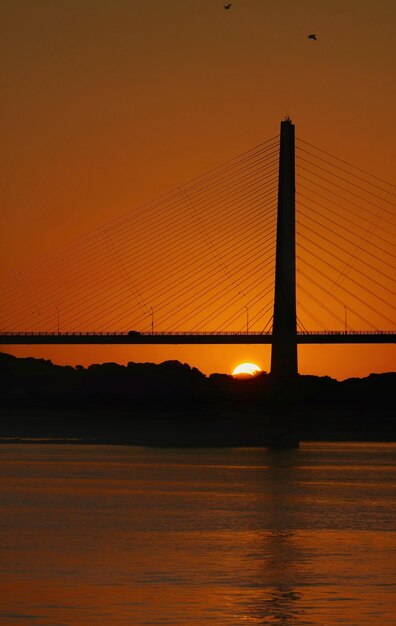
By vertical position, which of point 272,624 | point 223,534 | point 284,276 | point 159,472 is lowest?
point 272,624

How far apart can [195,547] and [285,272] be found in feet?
131

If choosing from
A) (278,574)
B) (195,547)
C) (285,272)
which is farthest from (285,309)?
(278,574)

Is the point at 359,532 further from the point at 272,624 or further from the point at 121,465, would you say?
the point at 121,465

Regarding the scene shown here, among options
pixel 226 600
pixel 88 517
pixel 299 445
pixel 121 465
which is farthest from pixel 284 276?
pixel 226 600

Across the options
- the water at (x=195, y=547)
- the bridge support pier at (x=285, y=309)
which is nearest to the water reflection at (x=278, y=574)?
the water at (x=195, y=547)

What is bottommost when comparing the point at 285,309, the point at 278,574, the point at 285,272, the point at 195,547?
the point at 278,574

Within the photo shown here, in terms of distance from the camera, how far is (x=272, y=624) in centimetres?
1402

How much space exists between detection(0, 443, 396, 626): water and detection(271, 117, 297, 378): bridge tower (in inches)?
826

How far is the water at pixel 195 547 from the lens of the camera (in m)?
14.9

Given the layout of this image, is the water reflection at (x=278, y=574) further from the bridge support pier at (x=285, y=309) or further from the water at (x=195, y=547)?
the bridge support pier at (x=285, y=309)

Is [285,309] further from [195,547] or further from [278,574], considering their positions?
[278,574]

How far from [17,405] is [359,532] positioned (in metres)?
80.0

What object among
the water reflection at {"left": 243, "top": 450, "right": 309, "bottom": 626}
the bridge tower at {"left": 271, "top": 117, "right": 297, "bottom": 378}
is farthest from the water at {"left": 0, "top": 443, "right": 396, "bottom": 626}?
the bridge tower at {"left": 271, "top": 117, "right": 297, "bottom": 378}

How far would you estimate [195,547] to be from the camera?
1969cm
